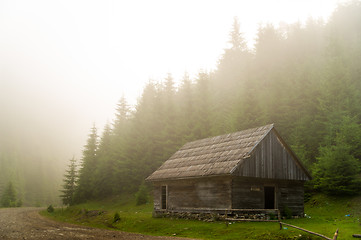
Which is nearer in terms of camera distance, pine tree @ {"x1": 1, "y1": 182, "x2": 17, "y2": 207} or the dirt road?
the dirt road

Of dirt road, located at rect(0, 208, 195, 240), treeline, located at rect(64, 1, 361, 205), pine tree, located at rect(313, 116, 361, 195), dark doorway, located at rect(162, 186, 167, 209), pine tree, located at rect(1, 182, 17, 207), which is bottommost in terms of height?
pine tree, located at rect(1, 182, 17, 207)

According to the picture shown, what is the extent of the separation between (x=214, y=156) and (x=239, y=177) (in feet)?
11.5

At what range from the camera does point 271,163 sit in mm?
22641

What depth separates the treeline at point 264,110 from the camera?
102ft

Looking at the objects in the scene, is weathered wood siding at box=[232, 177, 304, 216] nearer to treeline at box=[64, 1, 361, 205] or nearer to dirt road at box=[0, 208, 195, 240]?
treeline at box=[64, 1, 361, 205]

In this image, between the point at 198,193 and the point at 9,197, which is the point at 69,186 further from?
the point at 198,193

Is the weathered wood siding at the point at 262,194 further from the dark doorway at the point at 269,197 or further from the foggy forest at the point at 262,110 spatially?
the foggy forest at the point at 262,110

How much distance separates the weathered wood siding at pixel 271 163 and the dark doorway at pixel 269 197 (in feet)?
5.34

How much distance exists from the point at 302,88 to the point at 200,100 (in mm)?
14882

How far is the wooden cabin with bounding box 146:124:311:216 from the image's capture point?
21.0 meters

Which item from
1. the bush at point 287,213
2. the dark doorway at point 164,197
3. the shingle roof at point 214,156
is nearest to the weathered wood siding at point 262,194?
the bush at point 287,213

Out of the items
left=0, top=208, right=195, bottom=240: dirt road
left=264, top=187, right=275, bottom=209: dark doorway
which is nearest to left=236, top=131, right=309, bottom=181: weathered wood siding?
left=264, top=187, right=275, bottom=209: dark doorway

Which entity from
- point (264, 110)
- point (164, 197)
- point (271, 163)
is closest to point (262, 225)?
point (271, 163)

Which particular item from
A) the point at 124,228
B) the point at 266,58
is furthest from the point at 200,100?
the point at 124,228
